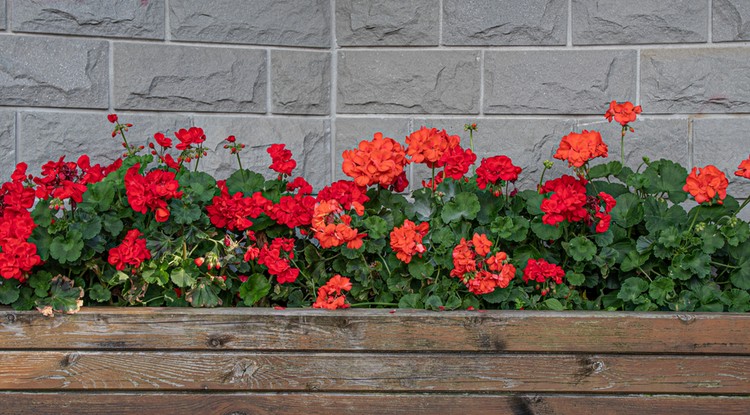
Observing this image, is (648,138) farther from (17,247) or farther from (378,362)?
(17,247)

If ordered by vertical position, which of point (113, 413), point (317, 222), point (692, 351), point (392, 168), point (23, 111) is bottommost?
point (113, 413)

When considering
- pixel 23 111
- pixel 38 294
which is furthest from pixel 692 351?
pixel 23 111

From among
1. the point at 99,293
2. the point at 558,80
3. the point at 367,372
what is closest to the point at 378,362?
the point at 367,372

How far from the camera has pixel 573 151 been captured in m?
1.62

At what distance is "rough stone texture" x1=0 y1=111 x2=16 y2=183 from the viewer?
1948mm

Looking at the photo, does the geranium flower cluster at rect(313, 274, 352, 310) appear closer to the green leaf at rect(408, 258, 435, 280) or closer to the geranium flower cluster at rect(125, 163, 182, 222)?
the green leaf at rect(408, 258, 435, 280)

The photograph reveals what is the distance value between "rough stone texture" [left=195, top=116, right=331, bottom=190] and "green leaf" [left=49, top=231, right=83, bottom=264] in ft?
1.83

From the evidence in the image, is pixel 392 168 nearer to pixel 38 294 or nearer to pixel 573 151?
pixel 573 151

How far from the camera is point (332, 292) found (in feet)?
5.22

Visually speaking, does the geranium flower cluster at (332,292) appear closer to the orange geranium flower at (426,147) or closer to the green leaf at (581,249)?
the orange geranium flower at (426,147)

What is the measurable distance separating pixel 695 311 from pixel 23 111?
1895mm

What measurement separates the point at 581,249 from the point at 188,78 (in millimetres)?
1231

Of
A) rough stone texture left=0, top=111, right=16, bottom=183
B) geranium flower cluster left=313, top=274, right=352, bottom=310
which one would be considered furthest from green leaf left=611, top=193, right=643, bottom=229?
rough stone texture left=0, top=111, right=16, bottom=183

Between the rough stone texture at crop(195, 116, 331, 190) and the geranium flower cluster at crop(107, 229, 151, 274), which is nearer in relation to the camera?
the geranium flower cluster at crop(107, 229, 151, 274)
